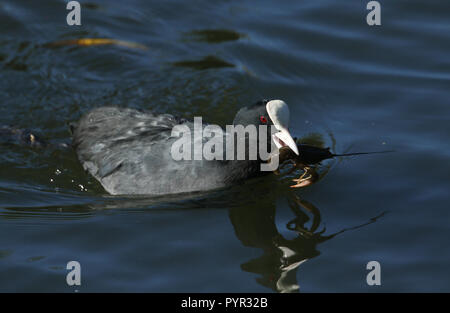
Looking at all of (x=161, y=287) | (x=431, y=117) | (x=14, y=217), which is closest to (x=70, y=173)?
(x=14, y=217)

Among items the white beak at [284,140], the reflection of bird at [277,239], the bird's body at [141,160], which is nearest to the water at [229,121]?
the reflection of bird at [277,239]

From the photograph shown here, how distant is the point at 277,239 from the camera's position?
471 centimetres

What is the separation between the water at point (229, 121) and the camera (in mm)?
4371

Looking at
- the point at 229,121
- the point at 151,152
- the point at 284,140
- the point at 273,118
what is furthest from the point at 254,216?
the point at 229,121

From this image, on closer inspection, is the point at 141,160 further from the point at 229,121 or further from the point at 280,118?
the point at 229,121

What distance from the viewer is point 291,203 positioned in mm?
5152

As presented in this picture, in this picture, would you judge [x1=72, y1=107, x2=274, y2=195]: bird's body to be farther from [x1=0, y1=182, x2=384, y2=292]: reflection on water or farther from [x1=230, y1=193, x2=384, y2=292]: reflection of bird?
[x1=230, y1=193, x2=384, y2=292]: reflection of bird

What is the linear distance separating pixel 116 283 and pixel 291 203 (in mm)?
1612

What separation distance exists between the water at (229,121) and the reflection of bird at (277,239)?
13 mm

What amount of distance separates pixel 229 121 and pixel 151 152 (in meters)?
1.51

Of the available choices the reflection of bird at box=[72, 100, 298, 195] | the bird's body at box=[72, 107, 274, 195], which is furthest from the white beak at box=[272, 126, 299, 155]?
the bird's body at box=[72, 107, 274, 195]

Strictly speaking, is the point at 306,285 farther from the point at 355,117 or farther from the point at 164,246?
the point at 355,117

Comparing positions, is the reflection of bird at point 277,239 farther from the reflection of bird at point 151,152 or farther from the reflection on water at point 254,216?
the reflection of bird at point 151,152

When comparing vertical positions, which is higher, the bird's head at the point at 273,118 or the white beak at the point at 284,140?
the bird's head at the point at 273,118
